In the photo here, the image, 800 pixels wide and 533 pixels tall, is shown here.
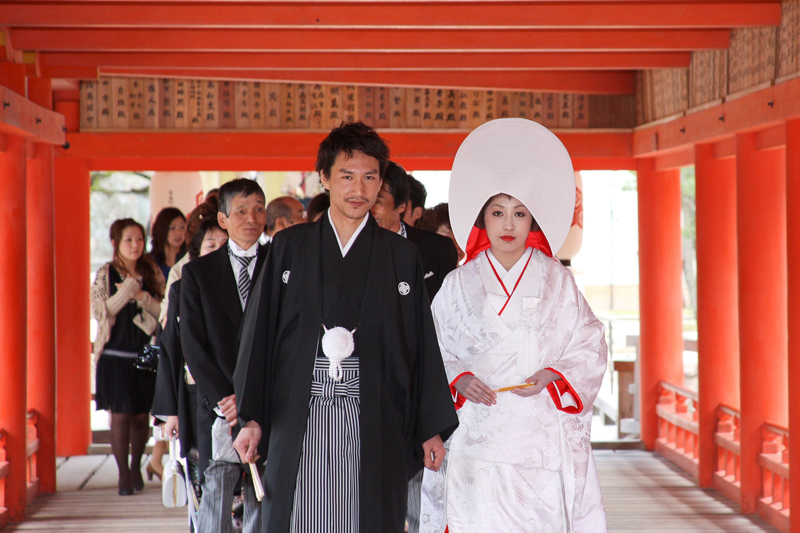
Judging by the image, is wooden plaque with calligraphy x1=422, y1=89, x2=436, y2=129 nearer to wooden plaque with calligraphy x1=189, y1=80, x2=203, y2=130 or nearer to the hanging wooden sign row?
the hanging wooden sign row

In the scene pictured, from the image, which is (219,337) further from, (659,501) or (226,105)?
(226,105)

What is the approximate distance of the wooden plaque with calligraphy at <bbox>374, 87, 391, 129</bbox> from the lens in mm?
7305

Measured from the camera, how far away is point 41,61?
19.5 ft

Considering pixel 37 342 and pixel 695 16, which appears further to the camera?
pixel 37 342

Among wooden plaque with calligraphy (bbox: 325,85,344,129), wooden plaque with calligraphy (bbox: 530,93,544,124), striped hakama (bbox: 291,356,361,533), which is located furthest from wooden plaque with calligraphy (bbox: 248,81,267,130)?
striped hakama (bbox: 291,356,361,533)

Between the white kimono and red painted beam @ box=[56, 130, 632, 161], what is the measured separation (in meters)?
4.07

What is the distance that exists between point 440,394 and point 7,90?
331 cm

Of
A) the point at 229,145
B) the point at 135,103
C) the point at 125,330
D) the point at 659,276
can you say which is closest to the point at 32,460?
the point at 125,330

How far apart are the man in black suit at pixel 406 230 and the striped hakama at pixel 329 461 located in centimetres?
132

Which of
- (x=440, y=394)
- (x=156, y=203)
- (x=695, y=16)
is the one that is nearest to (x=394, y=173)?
(x=440, y=394)

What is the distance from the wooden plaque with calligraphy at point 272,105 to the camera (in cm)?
725

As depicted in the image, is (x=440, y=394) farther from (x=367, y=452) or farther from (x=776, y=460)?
(x=776, y=460)

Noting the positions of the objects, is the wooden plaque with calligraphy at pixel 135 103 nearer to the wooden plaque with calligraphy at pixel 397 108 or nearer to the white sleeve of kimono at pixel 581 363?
the wooden plaque with calligraphy at pixel 397 108

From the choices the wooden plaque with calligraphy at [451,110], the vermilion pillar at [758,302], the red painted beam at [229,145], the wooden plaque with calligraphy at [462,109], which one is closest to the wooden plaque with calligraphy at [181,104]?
the red painted beam at [229,145]
